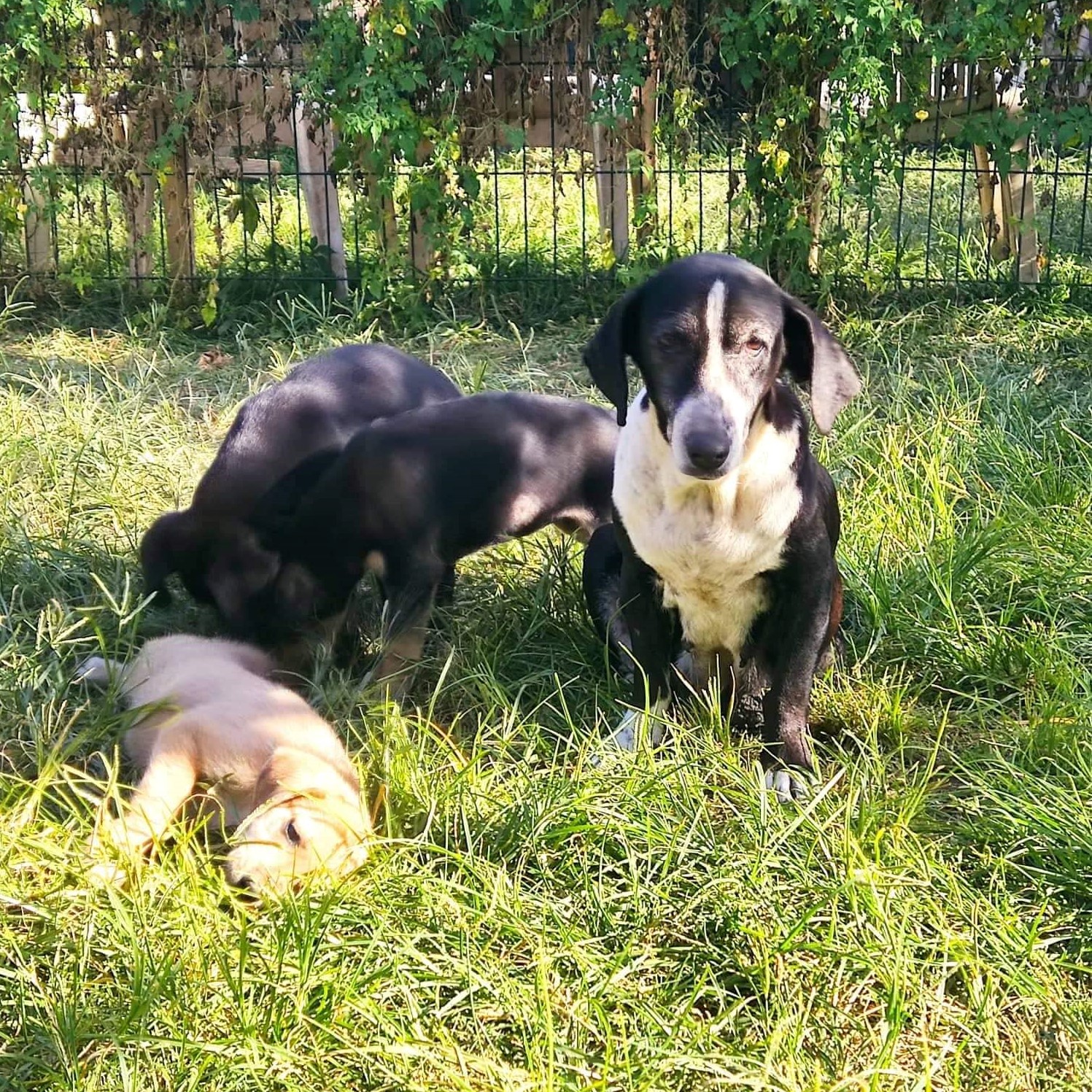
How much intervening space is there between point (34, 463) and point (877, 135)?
425 centimetres

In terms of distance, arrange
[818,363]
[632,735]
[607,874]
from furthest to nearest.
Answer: [632,735] < [818,363] < [607,874]

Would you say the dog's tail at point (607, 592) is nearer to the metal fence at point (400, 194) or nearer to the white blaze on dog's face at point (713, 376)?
the white blaze on dog's face at point (713, 376)

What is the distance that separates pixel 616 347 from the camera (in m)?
3.23

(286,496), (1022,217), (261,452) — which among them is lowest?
(286,496)

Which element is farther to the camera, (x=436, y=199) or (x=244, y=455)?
(x=436, y=199)

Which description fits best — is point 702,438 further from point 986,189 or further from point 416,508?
point 986,189

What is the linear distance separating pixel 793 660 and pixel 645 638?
39 cm

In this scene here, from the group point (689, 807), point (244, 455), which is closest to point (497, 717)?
point (689, 807)

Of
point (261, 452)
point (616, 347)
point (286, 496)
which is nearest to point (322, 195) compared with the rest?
point (261, 452)

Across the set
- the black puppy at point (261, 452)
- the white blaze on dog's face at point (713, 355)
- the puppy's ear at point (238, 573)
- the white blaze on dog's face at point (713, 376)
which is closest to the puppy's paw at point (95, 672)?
the black puppy at point (261, 452)

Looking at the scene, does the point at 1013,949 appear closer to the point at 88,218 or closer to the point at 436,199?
the point at 436,199

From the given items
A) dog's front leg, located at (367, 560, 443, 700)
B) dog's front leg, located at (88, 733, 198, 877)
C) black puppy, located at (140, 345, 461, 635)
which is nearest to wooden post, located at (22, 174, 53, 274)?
black puppy, located at (140, 345, 461, 635)

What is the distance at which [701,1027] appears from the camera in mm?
2465

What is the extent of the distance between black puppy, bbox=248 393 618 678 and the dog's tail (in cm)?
41
